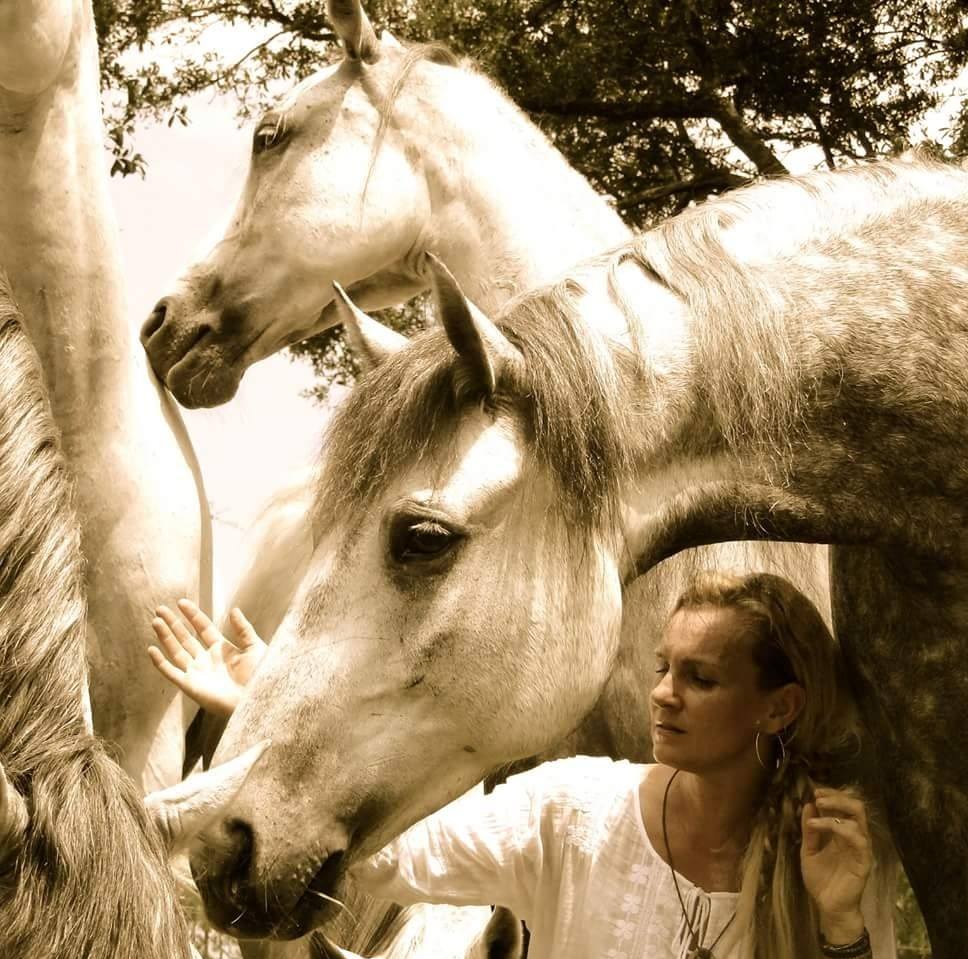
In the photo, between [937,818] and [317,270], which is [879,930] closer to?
[937,818]

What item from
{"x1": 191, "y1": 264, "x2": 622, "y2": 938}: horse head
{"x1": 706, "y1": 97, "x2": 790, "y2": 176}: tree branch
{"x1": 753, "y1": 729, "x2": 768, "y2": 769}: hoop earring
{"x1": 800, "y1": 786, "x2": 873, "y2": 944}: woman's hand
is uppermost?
{"x1": 191, "y1": 264, "x2": 622, "y2": 938}: horse head

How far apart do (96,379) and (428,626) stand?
95 centimetres

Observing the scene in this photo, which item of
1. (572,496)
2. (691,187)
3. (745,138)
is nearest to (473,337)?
(572,496)

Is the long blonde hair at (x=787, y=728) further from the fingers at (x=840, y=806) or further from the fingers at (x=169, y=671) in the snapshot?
the fingers at (x=169, y=671)

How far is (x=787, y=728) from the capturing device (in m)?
2.25

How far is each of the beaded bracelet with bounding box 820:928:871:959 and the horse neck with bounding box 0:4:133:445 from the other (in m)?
1.46

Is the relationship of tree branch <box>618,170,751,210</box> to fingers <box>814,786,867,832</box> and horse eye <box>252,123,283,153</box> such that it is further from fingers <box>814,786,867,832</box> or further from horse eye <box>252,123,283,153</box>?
fingers <box>814,786,867,832</box>

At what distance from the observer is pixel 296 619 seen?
2.05 m

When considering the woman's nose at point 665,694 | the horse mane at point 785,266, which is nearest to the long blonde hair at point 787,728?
the woman's nose at point 665,694

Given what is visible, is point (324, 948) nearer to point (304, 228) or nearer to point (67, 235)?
point (67, 235)

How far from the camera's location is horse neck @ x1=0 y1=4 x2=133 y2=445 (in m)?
2.53

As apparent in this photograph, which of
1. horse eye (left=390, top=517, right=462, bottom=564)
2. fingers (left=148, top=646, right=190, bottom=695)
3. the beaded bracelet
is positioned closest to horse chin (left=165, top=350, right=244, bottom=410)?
fingers (left=148, top=646, right=190, bottom=695)

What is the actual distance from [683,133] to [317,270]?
2.44 meters

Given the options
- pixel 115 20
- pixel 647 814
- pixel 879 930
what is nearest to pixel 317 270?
pixel 647 814
